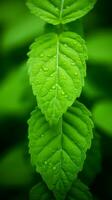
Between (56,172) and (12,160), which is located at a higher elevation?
(56,172)

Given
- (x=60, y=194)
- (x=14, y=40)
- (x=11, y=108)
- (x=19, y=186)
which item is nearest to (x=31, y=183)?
(x=19, y=186)

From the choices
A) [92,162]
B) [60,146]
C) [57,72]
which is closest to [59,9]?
[57,72]

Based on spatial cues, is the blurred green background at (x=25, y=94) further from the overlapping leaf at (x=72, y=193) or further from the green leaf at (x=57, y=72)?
the green leaf at (x=57, y=72)

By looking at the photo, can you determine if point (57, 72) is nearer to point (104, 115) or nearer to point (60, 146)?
point (60, 146)

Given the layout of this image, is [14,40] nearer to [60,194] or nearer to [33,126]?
[33,126]

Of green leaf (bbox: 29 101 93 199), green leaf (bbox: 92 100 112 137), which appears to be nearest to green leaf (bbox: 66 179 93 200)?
green leaf (bbox: 29 101 93 199)

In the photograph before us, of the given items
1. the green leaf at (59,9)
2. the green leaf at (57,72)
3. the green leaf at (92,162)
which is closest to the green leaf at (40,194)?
the green leaf at (92,162)

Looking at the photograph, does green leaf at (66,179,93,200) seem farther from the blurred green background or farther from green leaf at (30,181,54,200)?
the blurred green background
